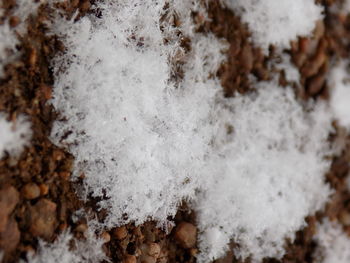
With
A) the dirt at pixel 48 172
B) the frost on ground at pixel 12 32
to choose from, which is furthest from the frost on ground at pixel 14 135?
the frost on ground at pixel 12 32

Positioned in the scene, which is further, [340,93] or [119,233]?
[340,93]

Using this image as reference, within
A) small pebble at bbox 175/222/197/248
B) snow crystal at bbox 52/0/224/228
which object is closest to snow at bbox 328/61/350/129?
snow crystal at bbox 52/0/224/228

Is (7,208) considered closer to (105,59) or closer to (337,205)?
(105,59)

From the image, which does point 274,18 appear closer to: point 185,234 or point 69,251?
point 185,234

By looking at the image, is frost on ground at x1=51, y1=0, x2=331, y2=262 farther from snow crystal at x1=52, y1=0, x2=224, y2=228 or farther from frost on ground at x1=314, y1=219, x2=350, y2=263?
frost on ground at x1=314, y1=219, x2=350, y2=263

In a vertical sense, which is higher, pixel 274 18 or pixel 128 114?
pixel 274 18

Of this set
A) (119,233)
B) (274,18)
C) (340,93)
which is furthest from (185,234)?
(340,93)
